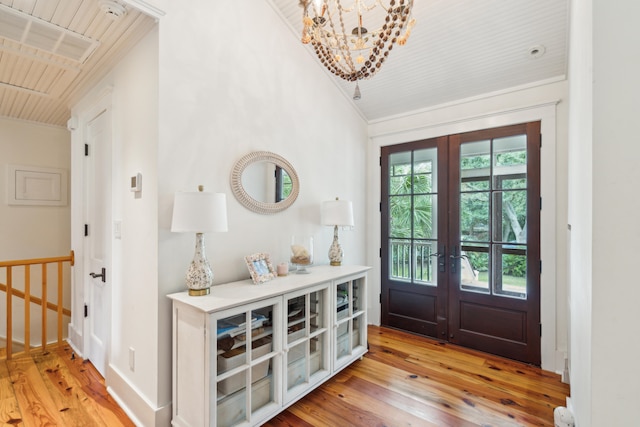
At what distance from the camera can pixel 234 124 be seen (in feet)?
7.30

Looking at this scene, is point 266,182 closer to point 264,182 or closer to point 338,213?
point 264,182

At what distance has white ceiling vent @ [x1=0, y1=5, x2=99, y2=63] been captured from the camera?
1803mm

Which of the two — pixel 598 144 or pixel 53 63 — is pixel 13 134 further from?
pixel 598 144

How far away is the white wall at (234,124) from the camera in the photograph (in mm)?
1852

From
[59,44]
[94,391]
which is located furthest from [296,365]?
[59,44]

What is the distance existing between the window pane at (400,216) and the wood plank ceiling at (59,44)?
2.72 metres

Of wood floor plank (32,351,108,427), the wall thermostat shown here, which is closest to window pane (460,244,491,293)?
the wall thermostat

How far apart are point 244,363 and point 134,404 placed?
2.81ft

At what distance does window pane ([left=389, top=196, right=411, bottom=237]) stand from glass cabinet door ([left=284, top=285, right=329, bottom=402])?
4.66 feet

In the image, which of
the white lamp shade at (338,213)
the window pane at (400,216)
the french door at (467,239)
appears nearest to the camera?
the french door at (467,239)

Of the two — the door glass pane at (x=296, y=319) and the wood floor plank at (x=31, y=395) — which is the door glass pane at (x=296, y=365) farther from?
the wood floor plank at (x=31, y=395)

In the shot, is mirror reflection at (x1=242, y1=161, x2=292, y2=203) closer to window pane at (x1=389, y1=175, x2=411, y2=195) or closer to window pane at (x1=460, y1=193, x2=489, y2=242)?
window pane at (x1=389, y1=175, x2=411, y2=195)

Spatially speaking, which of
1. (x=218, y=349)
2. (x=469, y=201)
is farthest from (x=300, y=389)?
(x=469, y=201)

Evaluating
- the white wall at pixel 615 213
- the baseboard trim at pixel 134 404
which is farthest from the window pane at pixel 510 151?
the baseboard trim at pixel 134 404
